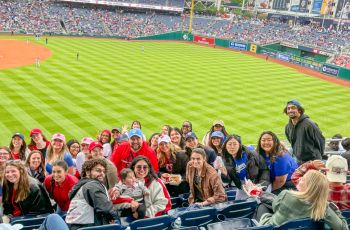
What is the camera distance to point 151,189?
629cm

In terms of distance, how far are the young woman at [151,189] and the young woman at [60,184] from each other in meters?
1.17

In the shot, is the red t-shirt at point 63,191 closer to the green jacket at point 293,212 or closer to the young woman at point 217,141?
the green jacket at point 293,212

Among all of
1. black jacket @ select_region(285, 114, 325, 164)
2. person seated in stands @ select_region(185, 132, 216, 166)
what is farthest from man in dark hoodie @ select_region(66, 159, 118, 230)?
black jacket @ select_region(285, 114, 325, 164)

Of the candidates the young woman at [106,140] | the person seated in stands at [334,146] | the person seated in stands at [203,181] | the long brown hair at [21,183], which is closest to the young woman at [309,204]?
the person seated in stands at [203,181]

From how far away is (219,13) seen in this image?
3435 inches

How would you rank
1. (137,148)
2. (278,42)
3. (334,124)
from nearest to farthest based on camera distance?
(137,148) < (334,124) < (278,42)

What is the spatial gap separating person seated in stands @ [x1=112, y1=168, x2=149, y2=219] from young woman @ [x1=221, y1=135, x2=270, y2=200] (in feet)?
6.39

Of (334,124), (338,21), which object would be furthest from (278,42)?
(334,124)

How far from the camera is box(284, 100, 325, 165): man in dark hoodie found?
337 inches

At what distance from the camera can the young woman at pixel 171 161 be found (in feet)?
26.3

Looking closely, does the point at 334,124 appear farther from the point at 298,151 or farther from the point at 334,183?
the point at 334,183

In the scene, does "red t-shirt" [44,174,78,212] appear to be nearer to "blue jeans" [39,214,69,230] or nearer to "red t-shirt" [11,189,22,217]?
"red t-shirt" [11,189,22,217]

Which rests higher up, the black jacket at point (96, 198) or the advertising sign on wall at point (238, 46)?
the advertising sign on wall at point (238, 46)

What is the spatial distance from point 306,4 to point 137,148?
74294 millimetres
